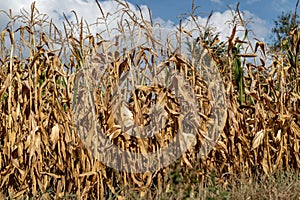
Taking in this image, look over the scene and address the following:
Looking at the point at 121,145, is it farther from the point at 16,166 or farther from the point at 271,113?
the point at 271,113

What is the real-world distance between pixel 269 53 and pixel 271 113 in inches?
20.0

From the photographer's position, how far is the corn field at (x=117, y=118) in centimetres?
287

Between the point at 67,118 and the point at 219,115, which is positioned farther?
the point at 219,115

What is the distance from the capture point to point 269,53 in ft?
11.6

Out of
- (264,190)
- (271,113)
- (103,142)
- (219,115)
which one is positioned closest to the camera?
(264,190)

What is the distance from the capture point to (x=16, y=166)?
9.58 ft

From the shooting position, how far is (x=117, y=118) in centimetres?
289

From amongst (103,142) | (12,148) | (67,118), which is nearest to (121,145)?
(103,142)

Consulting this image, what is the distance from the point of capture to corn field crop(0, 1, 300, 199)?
287cm

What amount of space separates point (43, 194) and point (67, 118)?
53 centimetres

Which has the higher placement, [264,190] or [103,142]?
[103,142]

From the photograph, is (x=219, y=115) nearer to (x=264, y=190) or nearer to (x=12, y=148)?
(x=264, y=190)

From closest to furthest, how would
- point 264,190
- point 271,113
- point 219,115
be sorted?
1. point 264,190
2. point 219,115
3. point 271,113

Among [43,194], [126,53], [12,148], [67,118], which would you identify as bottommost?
[43,194]
